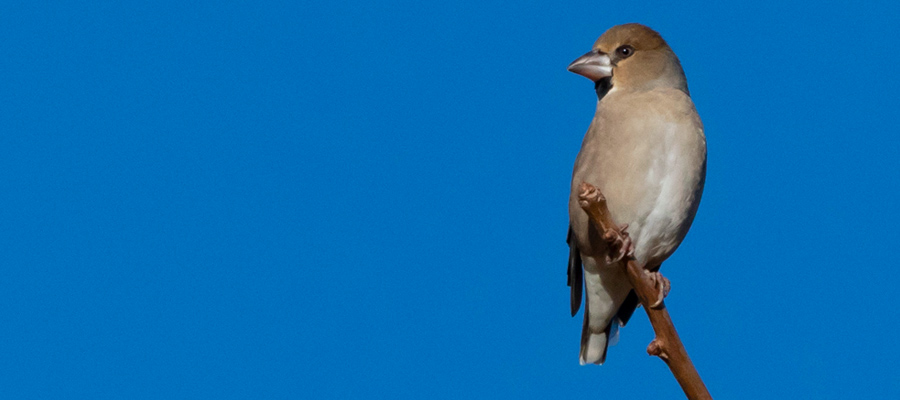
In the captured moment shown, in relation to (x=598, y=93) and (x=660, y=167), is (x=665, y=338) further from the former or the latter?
(x=598, y=93)

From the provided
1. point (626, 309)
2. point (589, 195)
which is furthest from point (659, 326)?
point (626, 309)

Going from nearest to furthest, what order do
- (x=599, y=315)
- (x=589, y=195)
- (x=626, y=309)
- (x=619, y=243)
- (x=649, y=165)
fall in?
(x=589, y=195)
(x=619, y=243)
(x=649, y=165)
(x=599, y=315)
(x=626, y=309)

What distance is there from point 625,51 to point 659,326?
1.73 metres

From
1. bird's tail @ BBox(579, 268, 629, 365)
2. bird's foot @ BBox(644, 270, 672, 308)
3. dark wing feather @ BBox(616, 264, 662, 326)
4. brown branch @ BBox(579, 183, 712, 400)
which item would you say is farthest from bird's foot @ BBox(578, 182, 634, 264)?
dark wing feather @ BBox(616, 264, 662, 326)

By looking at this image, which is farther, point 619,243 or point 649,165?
point 649,165

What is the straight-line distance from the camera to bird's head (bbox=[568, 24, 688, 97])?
5.82 metres

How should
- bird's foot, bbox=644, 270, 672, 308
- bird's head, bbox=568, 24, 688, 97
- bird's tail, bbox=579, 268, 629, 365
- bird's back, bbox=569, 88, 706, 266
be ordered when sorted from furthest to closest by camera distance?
bird's tail, bbox=579, 268, 629, 365, bird's head, bbox=568, 24, 688, 97, bird's back, bbox=569, 88, 706, 266, bird's foot, bbox=644, 270, 672, 308

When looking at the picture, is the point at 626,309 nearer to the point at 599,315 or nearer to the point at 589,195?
the point at 599,315

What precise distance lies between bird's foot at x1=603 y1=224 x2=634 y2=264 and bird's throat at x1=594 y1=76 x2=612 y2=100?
3.40ft

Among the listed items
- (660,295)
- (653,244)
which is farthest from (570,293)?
(660,295)

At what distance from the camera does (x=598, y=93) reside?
6004 millimetres

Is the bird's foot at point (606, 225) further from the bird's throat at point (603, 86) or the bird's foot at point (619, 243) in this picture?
the bird's throat at point (603, 86)

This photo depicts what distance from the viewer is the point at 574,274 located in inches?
241

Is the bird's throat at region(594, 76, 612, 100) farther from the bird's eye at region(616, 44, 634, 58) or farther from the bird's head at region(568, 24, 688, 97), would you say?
the bird's eye at region(616, 44, 634, 58)
